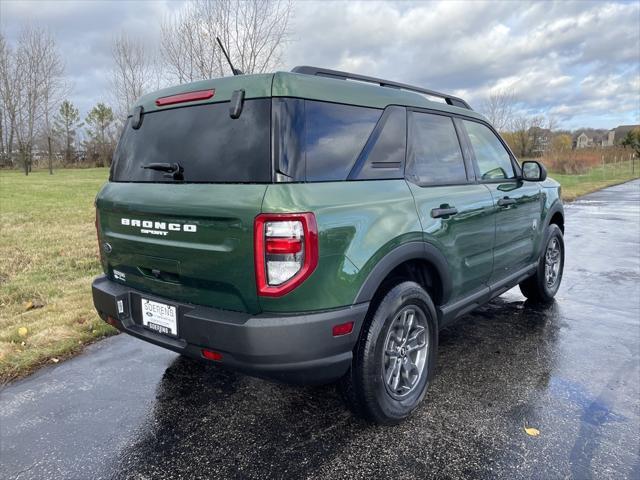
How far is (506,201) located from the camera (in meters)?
3.74

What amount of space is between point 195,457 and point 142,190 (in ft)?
4.94

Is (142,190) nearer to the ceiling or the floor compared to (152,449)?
nearer to the ceiling

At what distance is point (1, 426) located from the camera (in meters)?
2.67

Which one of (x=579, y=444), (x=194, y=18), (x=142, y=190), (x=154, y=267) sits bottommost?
(x=579, y=444)

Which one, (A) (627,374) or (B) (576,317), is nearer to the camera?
(A) (627,374)

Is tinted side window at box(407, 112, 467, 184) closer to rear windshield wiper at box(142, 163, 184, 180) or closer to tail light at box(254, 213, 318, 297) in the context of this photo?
tail light at box(254, 213, 318, 297)

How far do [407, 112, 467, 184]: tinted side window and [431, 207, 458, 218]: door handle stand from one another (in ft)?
0.67

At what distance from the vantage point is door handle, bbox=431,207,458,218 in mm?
2855

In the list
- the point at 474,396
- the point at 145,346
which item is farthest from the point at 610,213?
the point at 145,346

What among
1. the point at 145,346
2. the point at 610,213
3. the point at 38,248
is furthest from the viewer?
the point at 610,213

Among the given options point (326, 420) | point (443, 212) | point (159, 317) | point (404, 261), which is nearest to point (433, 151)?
point (443, 212)

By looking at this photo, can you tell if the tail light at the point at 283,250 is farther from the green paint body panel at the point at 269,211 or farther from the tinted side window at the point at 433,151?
the tinted side window at the point at 433,151

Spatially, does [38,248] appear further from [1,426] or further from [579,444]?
[579,444]

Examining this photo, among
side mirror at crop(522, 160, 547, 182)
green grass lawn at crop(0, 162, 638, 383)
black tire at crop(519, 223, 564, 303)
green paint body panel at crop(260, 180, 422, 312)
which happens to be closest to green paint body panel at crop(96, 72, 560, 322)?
green paint body panel at crop(260, 180, 422, 312)
